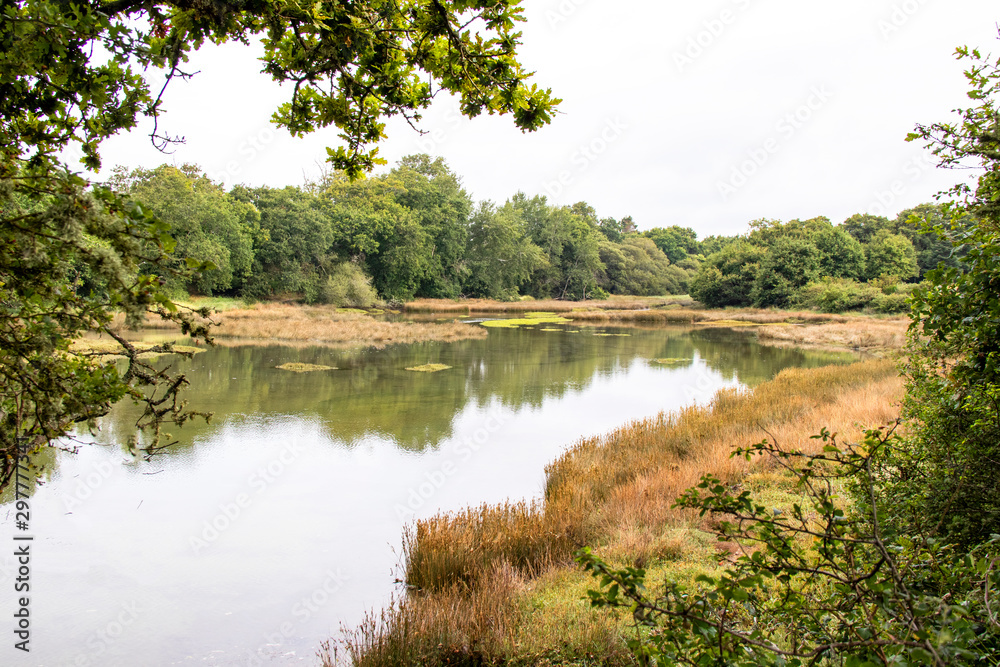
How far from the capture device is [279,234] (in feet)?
159

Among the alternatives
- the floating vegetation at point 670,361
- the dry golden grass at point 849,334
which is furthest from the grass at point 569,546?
the dry golden grass at point 849,334

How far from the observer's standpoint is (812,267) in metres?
52.1

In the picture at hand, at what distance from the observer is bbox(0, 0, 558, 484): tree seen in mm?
1900

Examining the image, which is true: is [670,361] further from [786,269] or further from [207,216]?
[786,269]

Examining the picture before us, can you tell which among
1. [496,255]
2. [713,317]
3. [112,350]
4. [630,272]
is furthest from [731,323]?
[112,350]

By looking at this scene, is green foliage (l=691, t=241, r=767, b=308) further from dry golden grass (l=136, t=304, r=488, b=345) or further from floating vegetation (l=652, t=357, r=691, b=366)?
floating vegetation (l=652, t=357, r=691, b=366)

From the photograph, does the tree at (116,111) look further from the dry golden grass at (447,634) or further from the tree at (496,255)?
the tree at (496,255)

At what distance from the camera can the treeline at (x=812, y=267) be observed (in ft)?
159

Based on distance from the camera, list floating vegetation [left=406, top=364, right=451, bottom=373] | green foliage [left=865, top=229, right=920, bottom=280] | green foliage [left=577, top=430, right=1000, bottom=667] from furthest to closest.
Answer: green foliage [left=865, top=229, right=920, bottom=280]
floating vegetation [left=406, top=364, right=451, bottom=373]
green foliage [left=577, top=430, right=1000, bottom=667]

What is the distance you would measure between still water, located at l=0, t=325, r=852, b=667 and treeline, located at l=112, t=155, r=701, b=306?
19029mm

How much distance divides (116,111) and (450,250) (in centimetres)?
6064

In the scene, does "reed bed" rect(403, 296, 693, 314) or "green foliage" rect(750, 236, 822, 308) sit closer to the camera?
"green foliage" rect(750, 236, 822, 308)

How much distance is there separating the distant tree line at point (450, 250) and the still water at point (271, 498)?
26.6m

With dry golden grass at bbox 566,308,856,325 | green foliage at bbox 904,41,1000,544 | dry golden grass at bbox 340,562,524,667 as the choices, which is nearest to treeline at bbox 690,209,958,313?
dry golden grass at bbox 566,308,856,325
